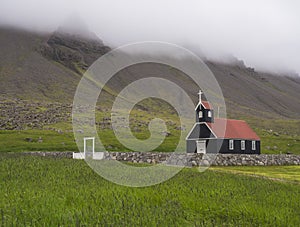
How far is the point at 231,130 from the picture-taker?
59969mm

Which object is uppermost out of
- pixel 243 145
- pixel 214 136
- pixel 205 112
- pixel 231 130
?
pixel 205 112

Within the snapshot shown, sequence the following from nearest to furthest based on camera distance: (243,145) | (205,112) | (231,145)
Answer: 1. (205,112)
2. (231,145)
3. (243,145)

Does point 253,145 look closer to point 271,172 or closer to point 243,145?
point 243,145

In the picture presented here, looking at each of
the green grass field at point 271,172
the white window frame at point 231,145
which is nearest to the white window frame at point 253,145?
the white window frame at point 231,145

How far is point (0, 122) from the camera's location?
114 m

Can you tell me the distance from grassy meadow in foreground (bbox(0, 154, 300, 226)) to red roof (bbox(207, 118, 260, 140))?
38.0 m

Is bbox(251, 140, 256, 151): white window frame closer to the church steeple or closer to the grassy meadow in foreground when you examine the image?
the church steeple

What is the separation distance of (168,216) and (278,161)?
4831 cm

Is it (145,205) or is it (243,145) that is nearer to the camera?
(145,205)

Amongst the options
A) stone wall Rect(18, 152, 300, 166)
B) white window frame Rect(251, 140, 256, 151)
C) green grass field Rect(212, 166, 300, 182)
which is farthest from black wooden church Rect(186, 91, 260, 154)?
green grass field Rect(212, 166, 300, 182)

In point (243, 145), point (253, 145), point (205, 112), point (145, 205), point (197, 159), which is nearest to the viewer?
point (145, 205)

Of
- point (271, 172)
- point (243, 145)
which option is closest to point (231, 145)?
point (243, 145)

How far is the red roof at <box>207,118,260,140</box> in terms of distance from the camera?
57319 mm

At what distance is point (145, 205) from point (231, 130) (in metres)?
48.2
